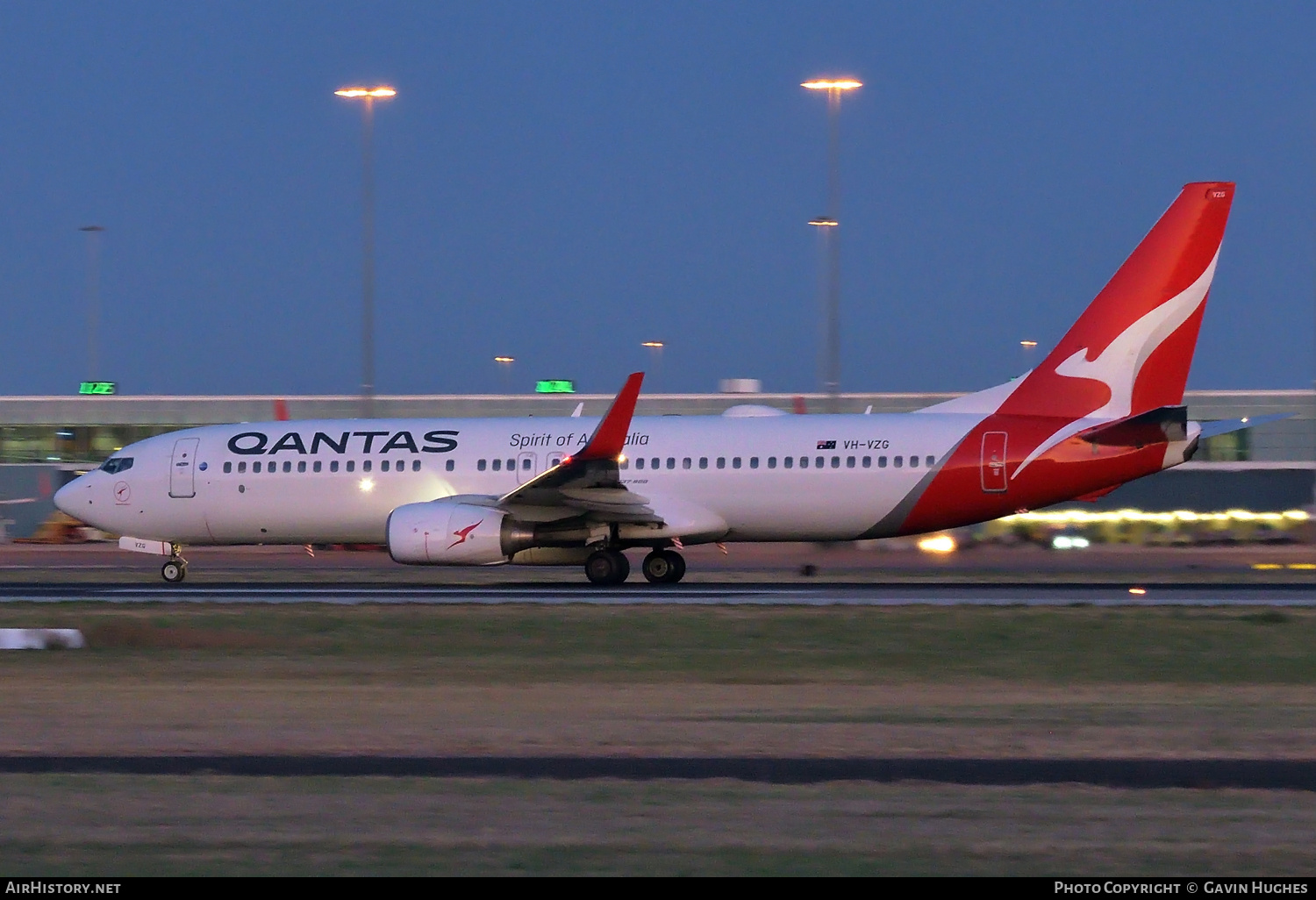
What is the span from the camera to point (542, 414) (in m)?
60.7

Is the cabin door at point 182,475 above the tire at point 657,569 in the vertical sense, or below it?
above

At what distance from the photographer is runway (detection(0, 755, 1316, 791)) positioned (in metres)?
10.3

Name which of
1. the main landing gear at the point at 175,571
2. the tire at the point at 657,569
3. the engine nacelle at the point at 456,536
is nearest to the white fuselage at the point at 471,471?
the main landing gear at the point at 175,571

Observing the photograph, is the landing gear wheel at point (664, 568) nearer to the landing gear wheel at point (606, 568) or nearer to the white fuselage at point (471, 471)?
the landing gear wheel at point (606, 568)

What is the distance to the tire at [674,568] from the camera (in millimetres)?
29562

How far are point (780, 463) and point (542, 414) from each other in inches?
1290

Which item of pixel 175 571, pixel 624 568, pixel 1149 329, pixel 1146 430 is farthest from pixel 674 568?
pixel 175 571

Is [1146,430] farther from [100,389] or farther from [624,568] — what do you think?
[100,389]

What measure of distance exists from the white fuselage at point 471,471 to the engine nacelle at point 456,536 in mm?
2171

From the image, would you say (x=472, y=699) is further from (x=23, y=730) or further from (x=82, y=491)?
(x=82, y=491)

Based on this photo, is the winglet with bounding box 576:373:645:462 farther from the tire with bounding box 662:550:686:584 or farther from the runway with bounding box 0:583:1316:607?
the tire with bounding box 662:550:686:584

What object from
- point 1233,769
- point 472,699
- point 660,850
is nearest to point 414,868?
point 660,850

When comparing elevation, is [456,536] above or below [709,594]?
above

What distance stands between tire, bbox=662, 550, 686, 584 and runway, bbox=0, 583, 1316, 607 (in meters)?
1.24
